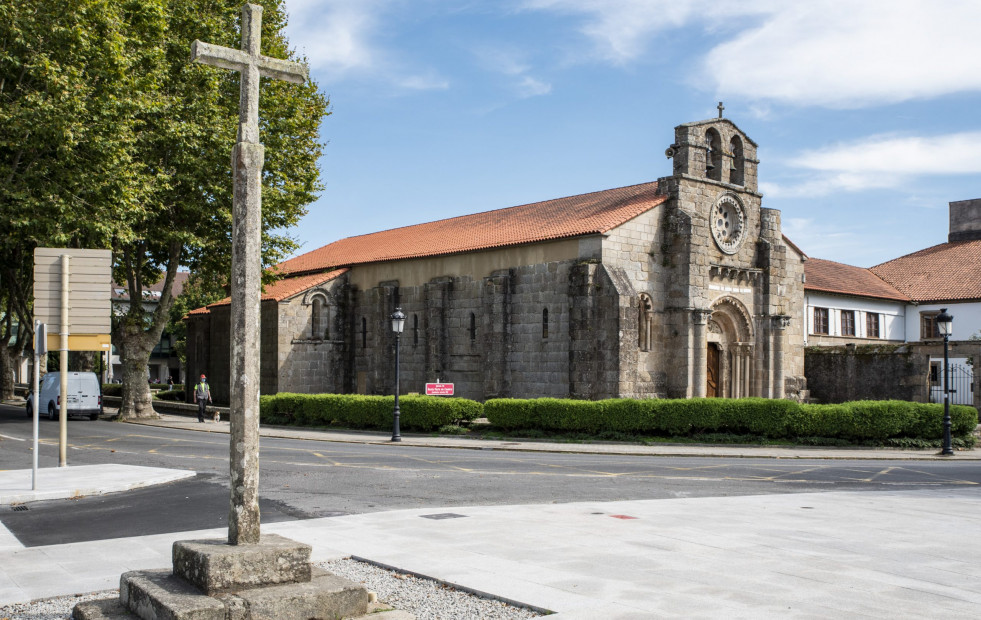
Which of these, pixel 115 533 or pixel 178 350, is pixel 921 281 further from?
pixel 178 350

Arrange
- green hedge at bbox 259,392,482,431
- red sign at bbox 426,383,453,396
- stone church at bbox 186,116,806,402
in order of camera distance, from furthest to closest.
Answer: stone church at bbox 186,116,806,402 → green hedge at bbox 259,392,482,431 → red sign at bbox 426,383,453,396

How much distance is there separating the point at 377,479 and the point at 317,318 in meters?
26.8

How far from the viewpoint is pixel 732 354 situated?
36.9 metres

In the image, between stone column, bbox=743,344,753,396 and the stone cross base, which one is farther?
stone column, bbox=743,344,753,396

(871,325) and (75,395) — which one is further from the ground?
(871,325)

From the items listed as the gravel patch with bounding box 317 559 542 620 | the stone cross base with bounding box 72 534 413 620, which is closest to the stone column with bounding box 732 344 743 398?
the gravel patch with bounding box 317 559 542 620

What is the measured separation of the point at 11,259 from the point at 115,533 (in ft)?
110

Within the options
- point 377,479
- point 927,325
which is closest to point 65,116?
point 377,479

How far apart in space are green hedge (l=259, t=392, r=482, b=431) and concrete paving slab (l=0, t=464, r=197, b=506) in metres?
14.0

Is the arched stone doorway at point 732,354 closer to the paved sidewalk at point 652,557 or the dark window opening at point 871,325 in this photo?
the dark window opening at point 871,325

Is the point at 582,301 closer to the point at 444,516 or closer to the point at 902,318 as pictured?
the point at 444,516

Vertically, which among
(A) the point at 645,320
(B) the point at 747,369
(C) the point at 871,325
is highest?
(C) the point at 871,325

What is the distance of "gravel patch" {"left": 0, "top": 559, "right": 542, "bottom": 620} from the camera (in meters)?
6.48

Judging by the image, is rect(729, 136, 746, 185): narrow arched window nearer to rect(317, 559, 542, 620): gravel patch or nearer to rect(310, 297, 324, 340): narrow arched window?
rect(310, 297, 324, 340): narrow arched window
